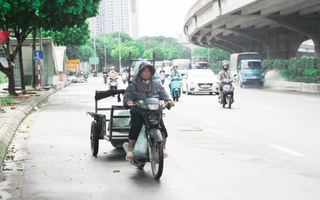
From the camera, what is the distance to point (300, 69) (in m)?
41.2

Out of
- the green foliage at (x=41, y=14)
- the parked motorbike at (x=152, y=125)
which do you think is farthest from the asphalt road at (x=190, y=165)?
the green foliage at (x=41, y=14)

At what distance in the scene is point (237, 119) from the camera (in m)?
17.3

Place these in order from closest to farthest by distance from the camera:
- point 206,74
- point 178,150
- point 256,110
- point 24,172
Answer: point 24,172 → point 178,150 → point 256,110 → point 206,74

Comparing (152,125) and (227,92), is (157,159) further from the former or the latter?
(227,92)

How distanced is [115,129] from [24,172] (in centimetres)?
168

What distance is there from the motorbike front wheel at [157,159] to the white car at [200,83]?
24.6 metres

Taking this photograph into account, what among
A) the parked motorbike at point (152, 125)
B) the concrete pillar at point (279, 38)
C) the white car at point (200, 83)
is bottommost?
the white car at point (200, 83)

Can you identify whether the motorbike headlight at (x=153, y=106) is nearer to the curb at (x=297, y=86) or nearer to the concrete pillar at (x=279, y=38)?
the curb at (x=297, y=86)

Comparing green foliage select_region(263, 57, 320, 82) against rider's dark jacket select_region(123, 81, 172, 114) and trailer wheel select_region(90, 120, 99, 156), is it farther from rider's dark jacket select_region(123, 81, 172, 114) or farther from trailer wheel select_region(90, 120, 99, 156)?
rider's dark jacket select_region(123, 81, 172, 114)

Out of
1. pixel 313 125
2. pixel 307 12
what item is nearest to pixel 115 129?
pixel 313 125

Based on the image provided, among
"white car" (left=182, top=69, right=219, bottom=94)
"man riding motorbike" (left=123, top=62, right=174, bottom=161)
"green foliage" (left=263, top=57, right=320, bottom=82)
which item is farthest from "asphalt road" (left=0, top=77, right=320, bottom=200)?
"green foliage" (left=263, top=57, right=320, bottom=82)

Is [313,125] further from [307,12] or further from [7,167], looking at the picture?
[307,12]

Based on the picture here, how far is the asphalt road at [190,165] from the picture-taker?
7.32 metres

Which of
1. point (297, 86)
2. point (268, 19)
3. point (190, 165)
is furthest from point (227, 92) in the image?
point (268, 19)
